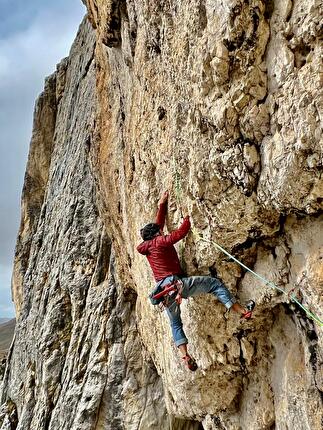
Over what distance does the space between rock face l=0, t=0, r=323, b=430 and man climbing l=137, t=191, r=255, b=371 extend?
237mm

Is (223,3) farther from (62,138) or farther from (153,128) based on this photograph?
(62,138)

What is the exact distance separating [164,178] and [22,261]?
690 inches

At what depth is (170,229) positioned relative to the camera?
807 cm

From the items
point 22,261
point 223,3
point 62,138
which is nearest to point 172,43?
point 223,3

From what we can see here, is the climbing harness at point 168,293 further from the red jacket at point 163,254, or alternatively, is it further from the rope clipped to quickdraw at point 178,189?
the rope clipped to quickdraw at point 178,189

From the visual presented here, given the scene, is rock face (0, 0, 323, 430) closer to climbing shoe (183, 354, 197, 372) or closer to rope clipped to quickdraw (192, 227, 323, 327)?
rope clipped to quickdraw (192, 227, 323, 327)

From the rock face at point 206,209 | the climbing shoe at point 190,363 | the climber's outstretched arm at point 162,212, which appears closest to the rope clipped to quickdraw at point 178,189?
the rock face at point 206,209

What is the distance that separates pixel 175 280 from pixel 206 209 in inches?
51.6

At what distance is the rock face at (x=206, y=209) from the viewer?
555 cm

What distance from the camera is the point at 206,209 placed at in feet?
22.4

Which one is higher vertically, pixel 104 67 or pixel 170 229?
pixel 104 67

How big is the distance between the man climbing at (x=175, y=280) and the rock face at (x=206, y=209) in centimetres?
24

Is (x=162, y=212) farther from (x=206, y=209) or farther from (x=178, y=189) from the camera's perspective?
(x=206, y=209)

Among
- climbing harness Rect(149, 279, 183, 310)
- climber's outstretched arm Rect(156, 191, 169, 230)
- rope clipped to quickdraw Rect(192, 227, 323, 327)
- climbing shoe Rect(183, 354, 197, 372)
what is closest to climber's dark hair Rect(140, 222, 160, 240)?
climber's outstretched arm Rect(156, 191, 169, 230)
